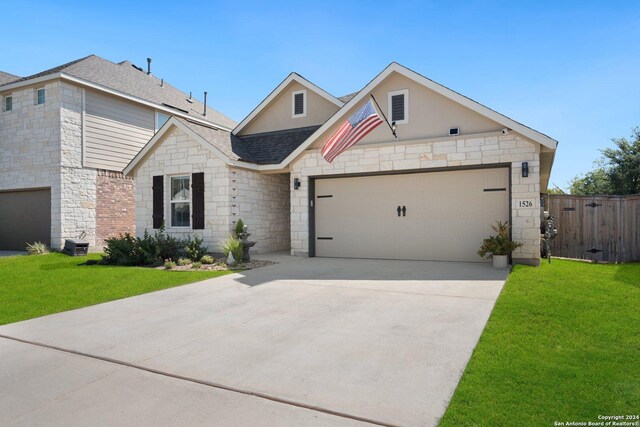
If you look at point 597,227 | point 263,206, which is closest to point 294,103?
point 263,206

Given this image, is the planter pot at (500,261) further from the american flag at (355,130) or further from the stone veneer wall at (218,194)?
the stone veneer wall at (218,194)

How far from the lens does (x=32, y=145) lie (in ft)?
48.4

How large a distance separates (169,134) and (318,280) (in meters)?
7.89

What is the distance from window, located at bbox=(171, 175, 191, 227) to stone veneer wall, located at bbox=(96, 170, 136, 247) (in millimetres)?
4114

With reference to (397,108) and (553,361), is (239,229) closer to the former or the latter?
(397,108)

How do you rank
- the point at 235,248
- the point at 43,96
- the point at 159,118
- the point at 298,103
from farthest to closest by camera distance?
the point at 159,118
the point at 298,103
the point at 43,96
the point at 235,248

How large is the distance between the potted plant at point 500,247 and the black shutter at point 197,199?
320 inches

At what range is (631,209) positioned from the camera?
1075 cm

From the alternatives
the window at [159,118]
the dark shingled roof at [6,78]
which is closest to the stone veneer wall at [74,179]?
the window at [159,118]

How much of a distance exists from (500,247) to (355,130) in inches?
172

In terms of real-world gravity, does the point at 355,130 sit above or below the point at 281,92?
below

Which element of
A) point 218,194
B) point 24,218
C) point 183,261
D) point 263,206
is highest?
point 218,194

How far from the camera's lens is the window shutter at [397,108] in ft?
36.4

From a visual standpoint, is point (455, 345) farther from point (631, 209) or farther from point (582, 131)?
point (582, 131)
